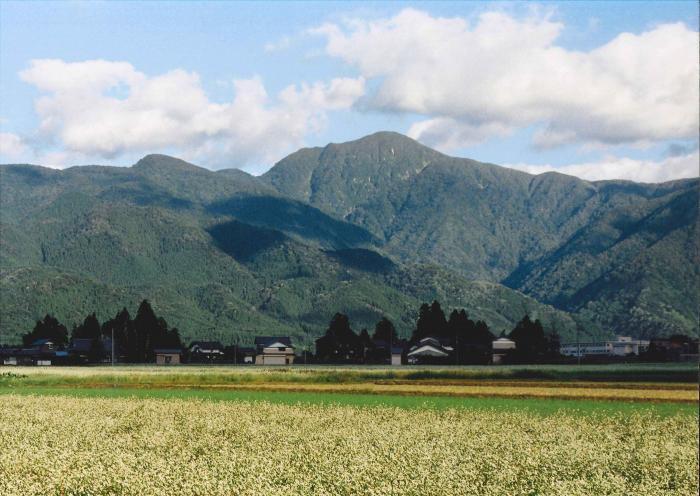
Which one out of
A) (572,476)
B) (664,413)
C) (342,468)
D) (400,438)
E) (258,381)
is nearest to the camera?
(342,468)

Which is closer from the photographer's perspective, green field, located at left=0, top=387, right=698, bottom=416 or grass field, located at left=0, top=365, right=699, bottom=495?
grass field, located at left=0, top=365, right=699, bottom=495

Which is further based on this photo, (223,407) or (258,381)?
(258,381)

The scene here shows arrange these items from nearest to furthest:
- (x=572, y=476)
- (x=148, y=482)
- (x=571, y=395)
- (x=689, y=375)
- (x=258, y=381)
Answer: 1. (x=148, y=482)
2. (x=572, y=476)
3. (x=571, y=395)
4. (x=258, y=381)
5. (x=689, y=375)

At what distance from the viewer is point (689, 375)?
11744 centimetres

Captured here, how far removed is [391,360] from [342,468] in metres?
167

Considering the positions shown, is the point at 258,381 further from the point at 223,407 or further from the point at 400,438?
the point at 400,438

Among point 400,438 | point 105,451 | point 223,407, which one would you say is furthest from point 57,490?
point 223,407

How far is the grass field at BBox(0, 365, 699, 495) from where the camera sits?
98.5 ft

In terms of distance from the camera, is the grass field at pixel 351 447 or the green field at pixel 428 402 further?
the green field at pixel 428 402

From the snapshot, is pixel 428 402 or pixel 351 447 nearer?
pixel 351 447

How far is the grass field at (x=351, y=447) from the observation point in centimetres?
3003

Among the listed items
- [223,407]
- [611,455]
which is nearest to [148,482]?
[611,455]

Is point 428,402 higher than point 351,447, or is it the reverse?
point 351,447

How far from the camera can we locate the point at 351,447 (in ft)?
128
